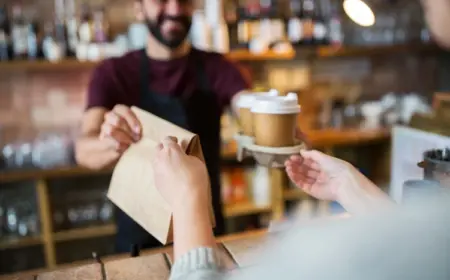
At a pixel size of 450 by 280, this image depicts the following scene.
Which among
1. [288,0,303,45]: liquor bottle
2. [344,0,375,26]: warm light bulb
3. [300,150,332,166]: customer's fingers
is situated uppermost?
[288,0,303,45]: liquor bottle

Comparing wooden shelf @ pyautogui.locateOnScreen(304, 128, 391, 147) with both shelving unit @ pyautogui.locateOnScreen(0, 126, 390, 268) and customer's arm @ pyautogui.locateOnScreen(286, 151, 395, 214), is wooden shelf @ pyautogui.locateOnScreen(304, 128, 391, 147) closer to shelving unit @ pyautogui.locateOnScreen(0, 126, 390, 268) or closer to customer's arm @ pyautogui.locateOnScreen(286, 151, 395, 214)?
shelving unit @ pyautogui.locateOnScreen(0, 126, 390, 268)

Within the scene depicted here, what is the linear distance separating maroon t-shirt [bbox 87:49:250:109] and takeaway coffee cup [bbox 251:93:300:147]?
22.7 inches

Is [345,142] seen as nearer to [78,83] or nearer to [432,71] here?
[432,71]

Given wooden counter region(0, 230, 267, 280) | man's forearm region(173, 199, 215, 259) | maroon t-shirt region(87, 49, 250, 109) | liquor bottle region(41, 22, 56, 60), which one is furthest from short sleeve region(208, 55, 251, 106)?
liquor bottle region(41, 22, 56, 60)

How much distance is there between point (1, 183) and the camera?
A: 2641 mm

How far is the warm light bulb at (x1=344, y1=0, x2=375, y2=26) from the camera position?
1.19m

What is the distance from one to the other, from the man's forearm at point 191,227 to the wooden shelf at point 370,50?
2.45 m

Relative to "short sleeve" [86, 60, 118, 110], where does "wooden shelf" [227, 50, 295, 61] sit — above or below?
above

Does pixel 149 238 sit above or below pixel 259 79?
below

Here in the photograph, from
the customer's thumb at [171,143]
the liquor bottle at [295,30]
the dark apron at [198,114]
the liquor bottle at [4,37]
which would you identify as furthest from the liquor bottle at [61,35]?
the customer's thumb at [171,143]

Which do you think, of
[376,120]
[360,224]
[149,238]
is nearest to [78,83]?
[149,238]

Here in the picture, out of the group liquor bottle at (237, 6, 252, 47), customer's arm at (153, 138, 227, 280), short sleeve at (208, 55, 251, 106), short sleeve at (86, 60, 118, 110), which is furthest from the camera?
liquor bottle at (237, 6, 252, 47)

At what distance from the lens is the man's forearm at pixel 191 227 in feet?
2.42

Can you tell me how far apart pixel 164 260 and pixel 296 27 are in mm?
2325
